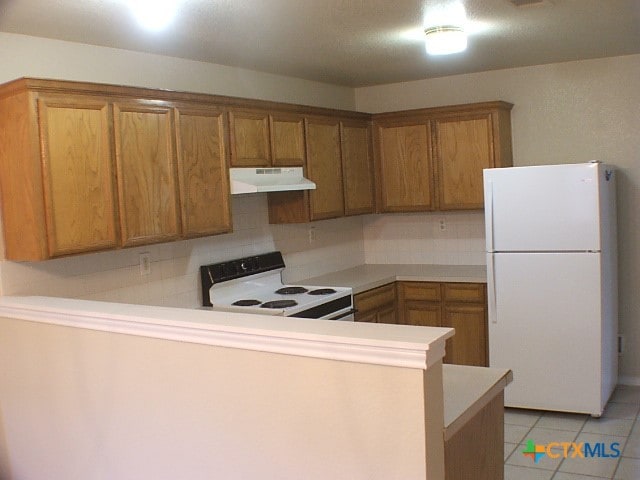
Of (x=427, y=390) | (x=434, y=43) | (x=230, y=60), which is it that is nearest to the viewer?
(x=427, y=390)

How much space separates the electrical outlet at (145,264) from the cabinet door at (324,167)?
1.28 metres

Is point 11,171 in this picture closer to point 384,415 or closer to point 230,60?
point 230,60

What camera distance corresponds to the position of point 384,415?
1796 millimetres

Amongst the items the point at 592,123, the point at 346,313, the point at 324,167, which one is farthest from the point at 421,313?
the point at 592,123

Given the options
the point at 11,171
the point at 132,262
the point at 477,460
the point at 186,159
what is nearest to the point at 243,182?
the point at 186,159

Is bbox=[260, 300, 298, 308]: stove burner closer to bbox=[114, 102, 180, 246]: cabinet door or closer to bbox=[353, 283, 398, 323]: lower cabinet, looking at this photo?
bbox=[353, 283, 398, 323]: lower cabinet

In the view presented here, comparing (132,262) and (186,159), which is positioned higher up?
(186,159)

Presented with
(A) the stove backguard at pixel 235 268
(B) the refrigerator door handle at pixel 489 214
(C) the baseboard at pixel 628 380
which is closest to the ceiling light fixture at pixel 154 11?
(A) the stove backguard at pixel 235 268

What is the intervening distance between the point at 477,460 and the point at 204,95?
8.07 feet

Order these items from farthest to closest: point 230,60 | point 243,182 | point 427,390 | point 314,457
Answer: point 230,60, point 243,182, point 314,457, point 427,390

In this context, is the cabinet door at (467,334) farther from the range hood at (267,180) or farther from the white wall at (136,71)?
the white wall at (136,71)

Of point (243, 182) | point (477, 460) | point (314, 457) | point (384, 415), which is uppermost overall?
point (243, 182)

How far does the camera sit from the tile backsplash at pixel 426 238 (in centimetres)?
542

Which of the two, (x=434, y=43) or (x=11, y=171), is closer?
(x=11, y=171)
